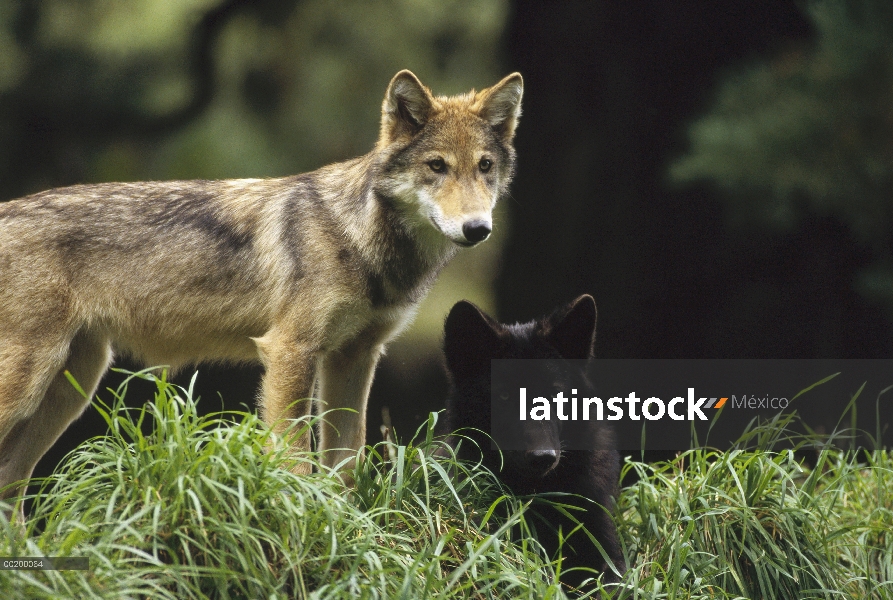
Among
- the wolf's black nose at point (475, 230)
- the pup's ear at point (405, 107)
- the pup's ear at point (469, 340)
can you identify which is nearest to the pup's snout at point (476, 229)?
the wolf's black nose at point (475, 230)

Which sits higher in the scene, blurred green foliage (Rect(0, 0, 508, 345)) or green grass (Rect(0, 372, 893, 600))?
blurred green foliage (Rect(0, 0, 508, 345))

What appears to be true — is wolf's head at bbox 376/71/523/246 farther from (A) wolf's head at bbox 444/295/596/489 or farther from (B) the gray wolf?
(A) wolf's head at bbox 444/295/596/489

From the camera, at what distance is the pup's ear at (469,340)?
12.3 ft

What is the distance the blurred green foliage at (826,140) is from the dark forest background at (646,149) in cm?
1

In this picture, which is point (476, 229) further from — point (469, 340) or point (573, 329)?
point (573, 329)

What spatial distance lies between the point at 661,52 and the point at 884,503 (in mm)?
4128

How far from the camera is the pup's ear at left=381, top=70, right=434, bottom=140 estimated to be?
14.2ft

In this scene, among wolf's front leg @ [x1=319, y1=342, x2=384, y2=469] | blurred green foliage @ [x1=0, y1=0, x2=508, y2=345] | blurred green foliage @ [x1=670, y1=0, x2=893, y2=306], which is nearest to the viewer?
wolf's front leg @ [x1=319, y1=342, x2=384, y2=469]

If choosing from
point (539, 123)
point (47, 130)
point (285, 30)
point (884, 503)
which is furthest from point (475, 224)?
point (285, 30)

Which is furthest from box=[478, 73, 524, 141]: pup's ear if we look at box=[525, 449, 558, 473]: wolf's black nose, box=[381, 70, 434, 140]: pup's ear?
box=[525, 449, 558, 473]: wolf's black nose

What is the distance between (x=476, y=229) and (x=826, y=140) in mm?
3301

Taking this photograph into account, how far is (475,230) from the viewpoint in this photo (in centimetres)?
397

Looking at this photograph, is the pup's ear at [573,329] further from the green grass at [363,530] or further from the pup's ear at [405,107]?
the pup's ear at [405,107]

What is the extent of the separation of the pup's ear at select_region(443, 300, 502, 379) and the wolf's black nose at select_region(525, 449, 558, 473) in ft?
1.72
